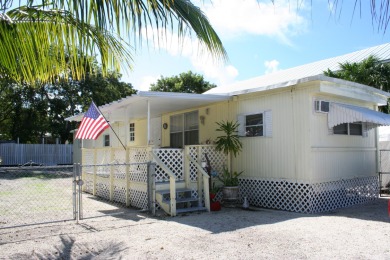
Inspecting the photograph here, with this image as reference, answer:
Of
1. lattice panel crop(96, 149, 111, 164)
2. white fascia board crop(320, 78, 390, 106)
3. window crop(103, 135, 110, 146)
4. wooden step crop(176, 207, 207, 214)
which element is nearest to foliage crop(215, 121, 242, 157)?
wooden step crop(176, 207, 207, 214)

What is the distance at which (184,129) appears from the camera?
13.6 meters

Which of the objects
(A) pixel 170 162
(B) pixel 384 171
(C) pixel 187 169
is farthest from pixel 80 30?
(B) pixel 384 171

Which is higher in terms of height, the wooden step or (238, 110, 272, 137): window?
(238, 110, 272, 137): window

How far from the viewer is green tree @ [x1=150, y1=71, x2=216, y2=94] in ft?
114

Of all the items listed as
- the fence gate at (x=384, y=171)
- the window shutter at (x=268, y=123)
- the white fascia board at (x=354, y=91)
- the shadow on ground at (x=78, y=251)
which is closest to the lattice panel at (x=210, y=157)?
the window shutter at (x=268, y=123)

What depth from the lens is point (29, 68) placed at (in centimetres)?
322

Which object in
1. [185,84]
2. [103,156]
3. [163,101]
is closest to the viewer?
[163,101]

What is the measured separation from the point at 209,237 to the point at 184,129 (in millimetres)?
7458

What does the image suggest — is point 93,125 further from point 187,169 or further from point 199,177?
point 199,177

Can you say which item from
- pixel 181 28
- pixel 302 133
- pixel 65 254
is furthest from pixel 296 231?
pixel 181 28

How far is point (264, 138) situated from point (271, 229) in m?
3.57

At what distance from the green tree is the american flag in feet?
80.9

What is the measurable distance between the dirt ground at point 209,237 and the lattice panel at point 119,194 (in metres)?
2.28

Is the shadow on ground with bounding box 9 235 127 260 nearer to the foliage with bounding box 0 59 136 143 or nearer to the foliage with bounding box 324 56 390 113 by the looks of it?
the foliage with bounding box 324 56 390 113
